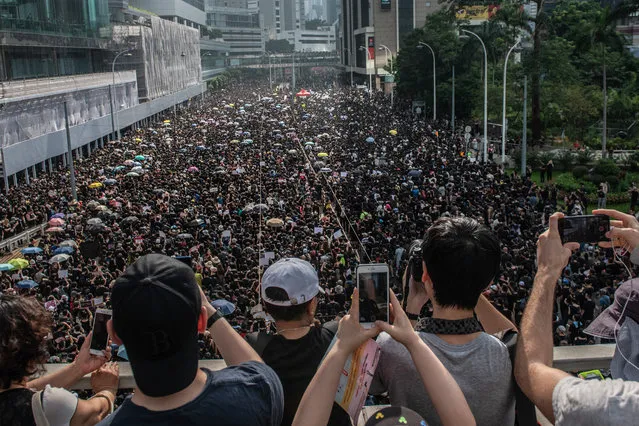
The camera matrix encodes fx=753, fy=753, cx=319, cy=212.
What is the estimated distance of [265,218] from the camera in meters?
19.5

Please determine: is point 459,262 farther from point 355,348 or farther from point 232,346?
point 232,346

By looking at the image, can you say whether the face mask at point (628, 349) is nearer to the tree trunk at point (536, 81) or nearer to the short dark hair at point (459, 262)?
the short dark hair at point (459, 262)

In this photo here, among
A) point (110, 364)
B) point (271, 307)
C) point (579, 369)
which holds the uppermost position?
point (271, 307)

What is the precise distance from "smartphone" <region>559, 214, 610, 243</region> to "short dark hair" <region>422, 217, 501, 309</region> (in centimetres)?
25

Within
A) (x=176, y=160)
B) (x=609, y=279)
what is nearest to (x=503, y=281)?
(x=609, y=279)

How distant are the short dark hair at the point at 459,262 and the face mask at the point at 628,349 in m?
0.45

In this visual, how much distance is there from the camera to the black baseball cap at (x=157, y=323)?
1.99 meters

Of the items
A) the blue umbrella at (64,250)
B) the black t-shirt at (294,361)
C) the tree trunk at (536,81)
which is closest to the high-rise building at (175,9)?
the tree trunk at (536,81)

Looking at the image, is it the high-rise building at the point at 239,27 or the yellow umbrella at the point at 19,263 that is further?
the high-rise building at the point at 239,27

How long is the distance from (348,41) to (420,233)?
370 feet

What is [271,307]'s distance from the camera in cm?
280

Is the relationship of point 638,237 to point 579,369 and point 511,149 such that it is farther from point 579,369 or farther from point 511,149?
point 511,149

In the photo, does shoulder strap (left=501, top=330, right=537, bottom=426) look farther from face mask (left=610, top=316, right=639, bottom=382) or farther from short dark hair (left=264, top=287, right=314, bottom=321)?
short dark hair (left=264, top=287, right=314, bottom=321)

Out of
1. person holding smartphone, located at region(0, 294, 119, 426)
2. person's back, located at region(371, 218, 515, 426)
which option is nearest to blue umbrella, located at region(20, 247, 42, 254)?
person holding smartphone, located at region(0, 294, 119, 426)
